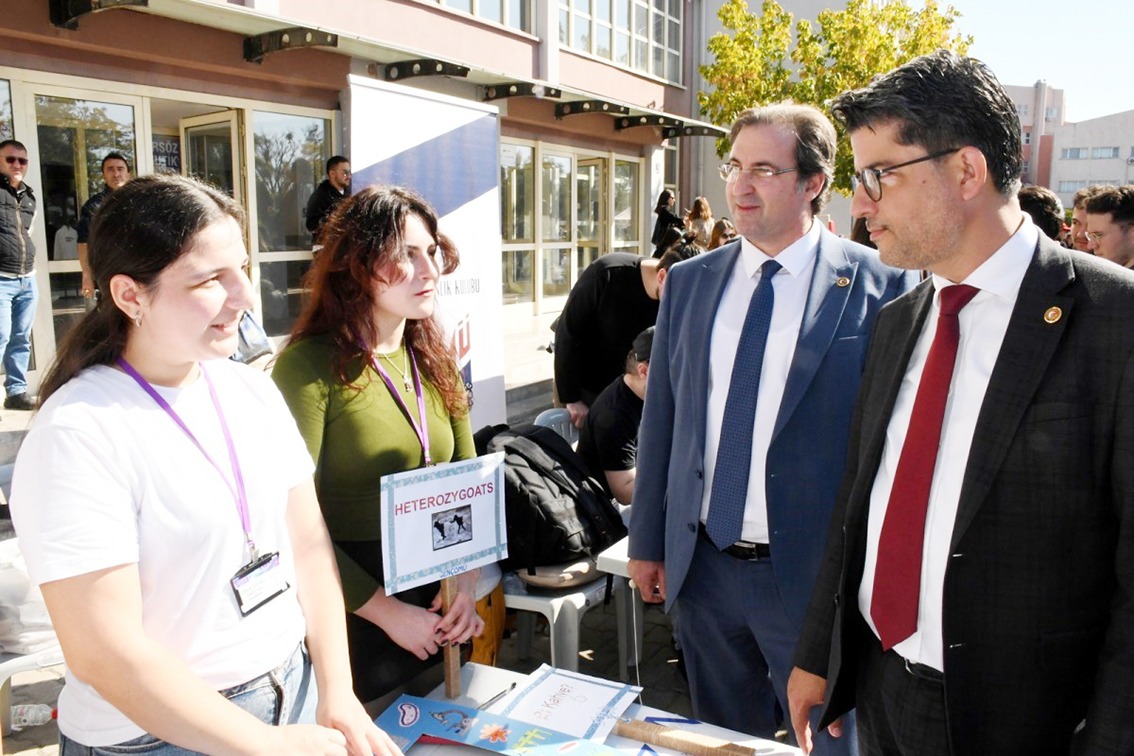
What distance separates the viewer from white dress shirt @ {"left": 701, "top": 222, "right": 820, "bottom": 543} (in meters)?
2.05

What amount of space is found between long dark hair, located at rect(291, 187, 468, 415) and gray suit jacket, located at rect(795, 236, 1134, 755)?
51.8 inches

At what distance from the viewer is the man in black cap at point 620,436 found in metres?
3.45

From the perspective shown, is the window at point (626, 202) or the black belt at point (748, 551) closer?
the black belt at point (748, 551)

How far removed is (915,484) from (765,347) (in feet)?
2.25

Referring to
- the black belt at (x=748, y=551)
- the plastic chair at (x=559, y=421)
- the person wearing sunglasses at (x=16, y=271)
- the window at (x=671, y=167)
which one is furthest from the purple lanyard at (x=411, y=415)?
the window at (x=671, y=167)

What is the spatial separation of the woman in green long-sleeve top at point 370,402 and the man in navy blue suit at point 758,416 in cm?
60

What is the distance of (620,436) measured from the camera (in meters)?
3.47

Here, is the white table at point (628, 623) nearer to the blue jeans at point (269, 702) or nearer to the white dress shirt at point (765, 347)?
the white dress shirt at point (765, 347)

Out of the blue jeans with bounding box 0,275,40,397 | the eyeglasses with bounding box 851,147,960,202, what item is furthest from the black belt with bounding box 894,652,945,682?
the blue jeans with bounding box 0,275,40,397

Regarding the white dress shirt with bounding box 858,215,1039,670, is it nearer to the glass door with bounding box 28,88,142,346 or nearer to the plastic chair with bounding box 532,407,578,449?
the plastic chair with bounding box 532,407,578,449

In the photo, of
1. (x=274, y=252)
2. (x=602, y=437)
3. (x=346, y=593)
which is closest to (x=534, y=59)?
(x=274, y=252)

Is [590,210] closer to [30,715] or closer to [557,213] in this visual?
[557,213]

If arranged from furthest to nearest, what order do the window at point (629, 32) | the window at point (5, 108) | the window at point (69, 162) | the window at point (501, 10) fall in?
the window at point (629, 32)
the window at point (501, 10)
the window at point (69, 162)
the window at point (5, 108)

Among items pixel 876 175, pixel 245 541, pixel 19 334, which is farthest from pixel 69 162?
pixel 876 175
